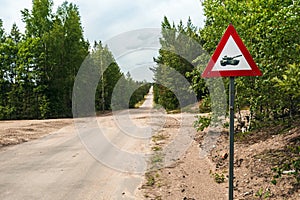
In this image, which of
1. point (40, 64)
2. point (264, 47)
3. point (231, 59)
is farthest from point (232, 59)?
point (40, 64)

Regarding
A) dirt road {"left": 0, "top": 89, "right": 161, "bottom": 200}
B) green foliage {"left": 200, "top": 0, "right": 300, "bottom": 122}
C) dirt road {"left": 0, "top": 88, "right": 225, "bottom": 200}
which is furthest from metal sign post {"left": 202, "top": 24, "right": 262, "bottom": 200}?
dirt road {"left": 0, "top": 89, "right": 161, "bottom": 200}

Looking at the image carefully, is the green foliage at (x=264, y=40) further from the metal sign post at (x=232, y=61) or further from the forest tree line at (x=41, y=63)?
the forest tree line at (x=41, y=63)

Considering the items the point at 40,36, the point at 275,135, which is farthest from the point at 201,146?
the point at 40,36

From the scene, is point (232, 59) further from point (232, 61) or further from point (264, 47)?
point (264, 47)

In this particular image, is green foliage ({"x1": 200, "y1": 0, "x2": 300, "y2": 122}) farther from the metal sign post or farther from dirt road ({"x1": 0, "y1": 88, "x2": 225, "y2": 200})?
dirt road ({"x1": 0, "y1": 88, "x2": 225, "y2": 200})

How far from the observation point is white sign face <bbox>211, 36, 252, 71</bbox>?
4.14 metres

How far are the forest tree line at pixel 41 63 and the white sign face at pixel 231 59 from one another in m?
33.4

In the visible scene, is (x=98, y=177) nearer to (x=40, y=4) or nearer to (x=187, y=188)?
(x=187, y=188)

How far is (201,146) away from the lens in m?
10.1

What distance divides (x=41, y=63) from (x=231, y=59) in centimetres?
3440

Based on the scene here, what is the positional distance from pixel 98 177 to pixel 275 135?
15.3 feet

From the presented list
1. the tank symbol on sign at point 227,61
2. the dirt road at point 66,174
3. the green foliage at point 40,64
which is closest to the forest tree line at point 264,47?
the tank symbol on sign at point 227,61

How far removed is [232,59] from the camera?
4191mm

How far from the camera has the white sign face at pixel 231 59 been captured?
4.14 m
